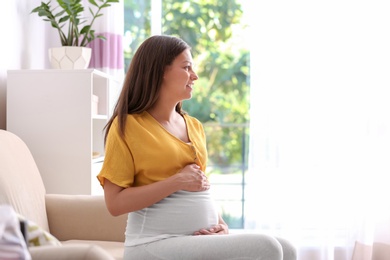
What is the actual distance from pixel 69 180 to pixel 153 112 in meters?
1.17

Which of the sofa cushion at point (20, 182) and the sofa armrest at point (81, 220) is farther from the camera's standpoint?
the sofa armrest at point (81, 220)

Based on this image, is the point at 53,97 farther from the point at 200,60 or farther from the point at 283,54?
the point at 200,60

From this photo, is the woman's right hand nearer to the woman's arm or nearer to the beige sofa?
the woman's arm

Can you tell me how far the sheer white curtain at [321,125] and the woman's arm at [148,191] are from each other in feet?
6.62

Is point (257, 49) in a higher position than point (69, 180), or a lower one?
higher

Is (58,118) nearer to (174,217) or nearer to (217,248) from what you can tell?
(174,217)

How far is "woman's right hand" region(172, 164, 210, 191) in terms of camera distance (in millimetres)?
1896

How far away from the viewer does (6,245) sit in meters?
1.29

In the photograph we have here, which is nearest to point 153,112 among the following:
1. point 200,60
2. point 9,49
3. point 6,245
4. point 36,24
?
point 6,245

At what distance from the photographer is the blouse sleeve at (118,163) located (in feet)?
6.27

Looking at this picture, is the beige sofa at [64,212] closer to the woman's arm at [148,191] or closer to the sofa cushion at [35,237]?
the woman's arm at [148,191]

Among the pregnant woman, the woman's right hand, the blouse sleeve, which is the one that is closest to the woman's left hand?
the pregnant woman

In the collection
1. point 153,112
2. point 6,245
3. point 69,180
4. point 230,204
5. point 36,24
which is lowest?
point 230,204

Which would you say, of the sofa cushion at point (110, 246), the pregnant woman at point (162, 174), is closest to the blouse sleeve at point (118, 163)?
the pregnant woman at point (162, 174)
